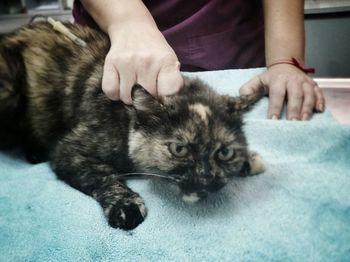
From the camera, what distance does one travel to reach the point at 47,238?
620 mm

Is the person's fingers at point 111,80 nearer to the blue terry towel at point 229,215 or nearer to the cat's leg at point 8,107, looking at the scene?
the blue terry towel at point 229,215

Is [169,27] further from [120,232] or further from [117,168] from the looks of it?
[120,232]

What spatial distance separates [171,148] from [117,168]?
0.63 ft

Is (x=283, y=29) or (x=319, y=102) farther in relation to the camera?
(x=283, y=29)

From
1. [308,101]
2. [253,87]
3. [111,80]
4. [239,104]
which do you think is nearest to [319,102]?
[308,101]

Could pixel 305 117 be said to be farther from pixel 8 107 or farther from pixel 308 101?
pixel 8 107

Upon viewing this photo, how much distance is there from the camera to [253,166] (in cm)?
77

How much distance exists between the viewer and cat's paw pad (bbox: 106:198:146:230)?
0.67 m

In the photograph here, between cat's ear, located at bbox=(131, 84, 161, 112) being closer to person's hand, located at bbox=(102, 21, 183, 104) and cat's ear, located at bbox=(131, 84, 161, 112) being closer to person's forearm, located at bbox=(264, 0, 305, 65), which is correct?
person's hand, located at bbox=(102, 21, 183, 104)

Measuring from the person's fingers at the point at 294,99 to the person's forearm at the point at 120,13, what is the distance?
35cm

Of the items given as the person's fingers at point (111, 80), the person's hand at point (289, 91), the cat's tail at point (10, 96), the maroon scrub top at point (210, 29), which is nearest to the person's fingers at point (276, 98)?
the person's hand at point (289, 91)

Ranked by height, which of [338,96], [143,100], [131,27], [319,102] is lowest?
[338,96]

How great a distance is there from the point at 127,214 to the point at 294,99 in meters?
0.48

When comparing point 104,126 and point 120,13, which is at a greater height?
point 120,13
